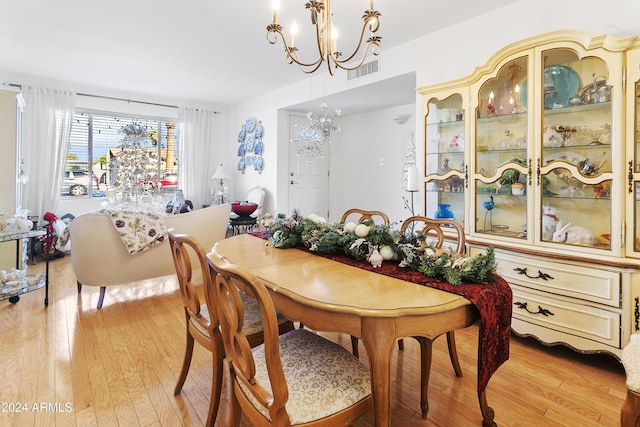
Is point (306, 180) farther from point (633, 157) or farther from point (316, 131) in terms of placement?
point (633, 157)

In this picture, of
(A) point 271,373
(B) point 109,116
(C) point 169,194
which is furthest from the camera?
(C) point 169,194

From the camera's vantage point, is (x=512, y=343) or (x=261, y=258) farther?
(x=512, y=343)

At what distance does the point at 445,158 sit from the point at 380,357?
2.30 m

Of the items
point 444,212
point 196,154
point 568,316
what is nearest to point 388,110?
point 444,212

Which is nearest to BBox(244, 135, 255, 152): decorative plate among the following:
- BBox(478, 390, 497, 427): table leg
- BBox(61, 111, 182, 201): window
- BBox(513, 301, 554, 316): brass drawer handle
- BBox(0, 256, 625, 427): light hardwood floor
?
BBox(61, 111, 182, 201): window

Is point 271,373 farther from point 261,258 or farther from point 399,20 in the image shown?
point 399,20

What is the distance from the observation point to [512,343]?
2375mm

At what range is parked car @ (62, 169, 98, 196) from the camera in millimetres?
5262

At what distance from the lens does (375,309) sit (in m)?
1.05

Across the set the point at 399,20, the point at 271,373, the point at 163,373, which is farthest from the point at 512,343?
the point at 399,20

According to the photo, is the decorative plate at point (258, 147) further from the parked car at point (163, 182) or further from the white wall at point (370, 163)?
the parked car at point (163, 182)

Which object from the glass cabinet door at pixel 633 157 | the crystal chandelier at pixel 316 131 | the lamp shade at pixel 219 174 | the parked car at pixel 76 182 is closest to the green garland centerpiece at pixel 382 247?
the glass cabinet door at pixel 633 157

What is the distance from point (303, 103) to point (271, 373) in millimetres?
4451

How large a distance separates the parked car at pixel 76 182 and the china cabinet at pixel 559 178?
5.42 metres
